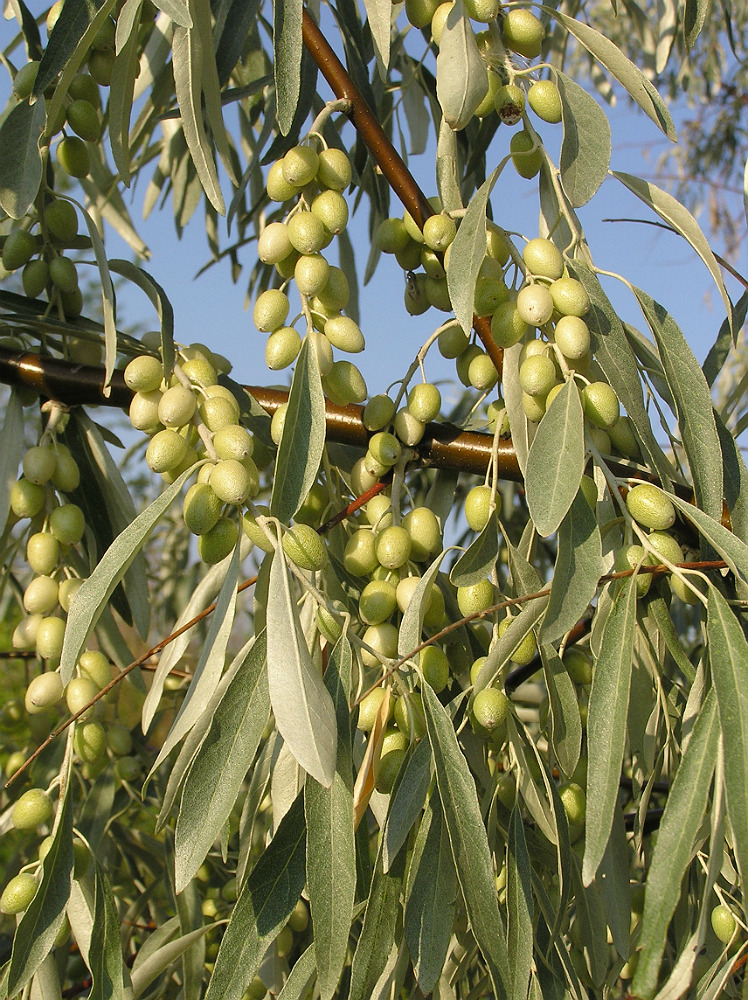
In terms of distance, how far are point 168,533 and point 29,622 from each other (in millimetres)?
1362

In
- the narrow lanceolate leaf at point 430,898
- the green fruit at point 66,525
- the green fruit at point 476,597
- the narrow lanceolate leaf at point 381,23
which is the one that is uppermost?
the narrow lanceolate leaf at point 381,23

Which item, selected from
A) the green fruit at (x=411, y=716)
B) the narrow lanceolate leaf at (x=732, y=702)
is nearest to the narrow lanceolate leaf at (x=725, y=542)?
the narrow lanceolate leaf at (x=732, y=702)

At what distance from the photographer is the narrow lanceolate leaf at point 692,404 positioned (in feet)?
2.28

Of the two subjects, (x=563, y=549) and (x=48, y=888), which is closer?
(x=563, y=549)

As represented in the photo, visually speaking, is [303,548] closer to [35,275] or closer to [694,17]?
[35,275]

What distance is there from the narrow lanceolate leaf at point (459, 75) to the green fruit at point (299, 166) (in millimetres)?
123

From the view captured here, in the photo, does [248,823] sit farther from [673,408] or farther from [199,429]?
[673,408]

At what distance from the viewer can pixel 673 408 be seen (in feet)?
2.57

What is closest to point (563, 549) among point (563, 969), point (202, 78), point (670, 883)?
point (670, 883)

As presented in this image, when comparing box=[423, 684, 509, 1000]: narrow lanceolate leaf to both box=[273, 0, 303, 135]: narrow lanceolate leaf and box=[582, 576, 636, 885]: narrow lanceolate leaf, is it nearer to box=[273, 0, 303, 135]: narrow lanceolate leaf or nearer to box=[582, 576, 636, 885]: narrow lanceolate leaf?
box=[582, 576, 636, 885]: narrow lanceolate leaf

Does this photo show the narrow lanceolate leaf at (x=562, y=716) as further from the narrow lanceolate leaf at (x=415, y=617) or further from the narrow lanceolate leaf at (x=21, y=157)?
the narrow lanceolate leaf at (x=21, y=157)

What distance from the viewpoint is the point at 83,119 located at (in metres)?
0.84

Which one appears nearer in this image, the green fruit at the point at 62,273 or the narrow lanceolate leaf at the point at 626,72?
the narrow lanceolate leaf at the point at 626,72

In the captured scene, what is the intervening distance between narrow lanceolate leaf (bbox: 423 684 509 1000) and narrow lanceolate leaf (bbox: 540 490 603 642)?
0.09m
